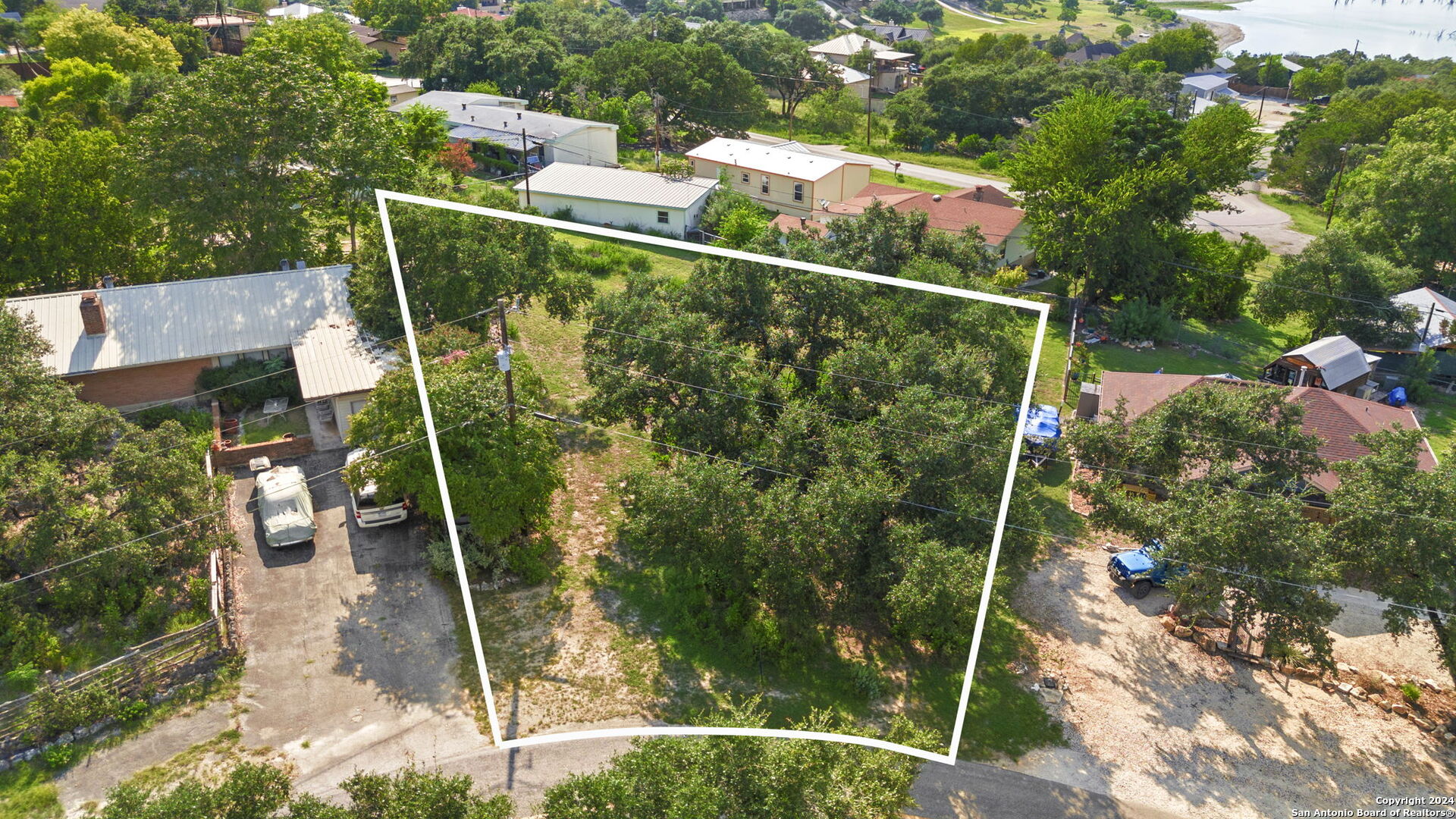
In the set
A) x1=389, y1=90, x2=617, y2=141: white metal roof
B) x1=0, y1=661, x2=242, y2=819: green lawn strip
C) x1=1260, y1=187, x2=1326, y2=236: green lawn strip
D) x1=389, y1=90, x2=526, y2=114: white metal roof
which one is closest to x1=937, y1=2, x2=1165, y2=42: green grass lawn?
x1=1260, y1=187, x2=1326, y2=236: green lawn strip

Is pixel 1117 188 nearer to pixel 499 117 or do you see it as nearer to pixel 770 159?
pixel 770 159

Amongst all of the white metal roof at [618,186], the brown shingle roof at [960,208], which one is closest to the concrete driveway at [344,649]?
the white metal roof at [618,186]

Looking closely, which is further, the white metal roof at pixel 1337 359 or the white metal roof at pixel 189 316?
the white metal roof at pixel 1337 359

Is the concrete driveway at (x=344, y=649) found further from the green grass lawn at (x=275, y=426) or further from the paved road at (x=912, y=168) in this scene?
the paved road at (x=912, y=168)

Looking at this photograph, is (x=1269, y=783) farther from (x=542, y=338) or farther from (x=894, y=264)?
(x=542, y=338)

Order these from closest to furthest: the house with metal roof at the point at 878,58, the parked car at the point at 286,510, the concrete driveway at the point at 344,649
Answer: the concrete driveway at the point at 344,649, the parked car at the point at 286,510, the house with metal roof at the point at 878,58

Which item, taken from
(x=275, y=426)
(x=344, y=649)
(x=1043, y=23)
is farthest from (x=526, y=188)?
(x=1043, y=23)
